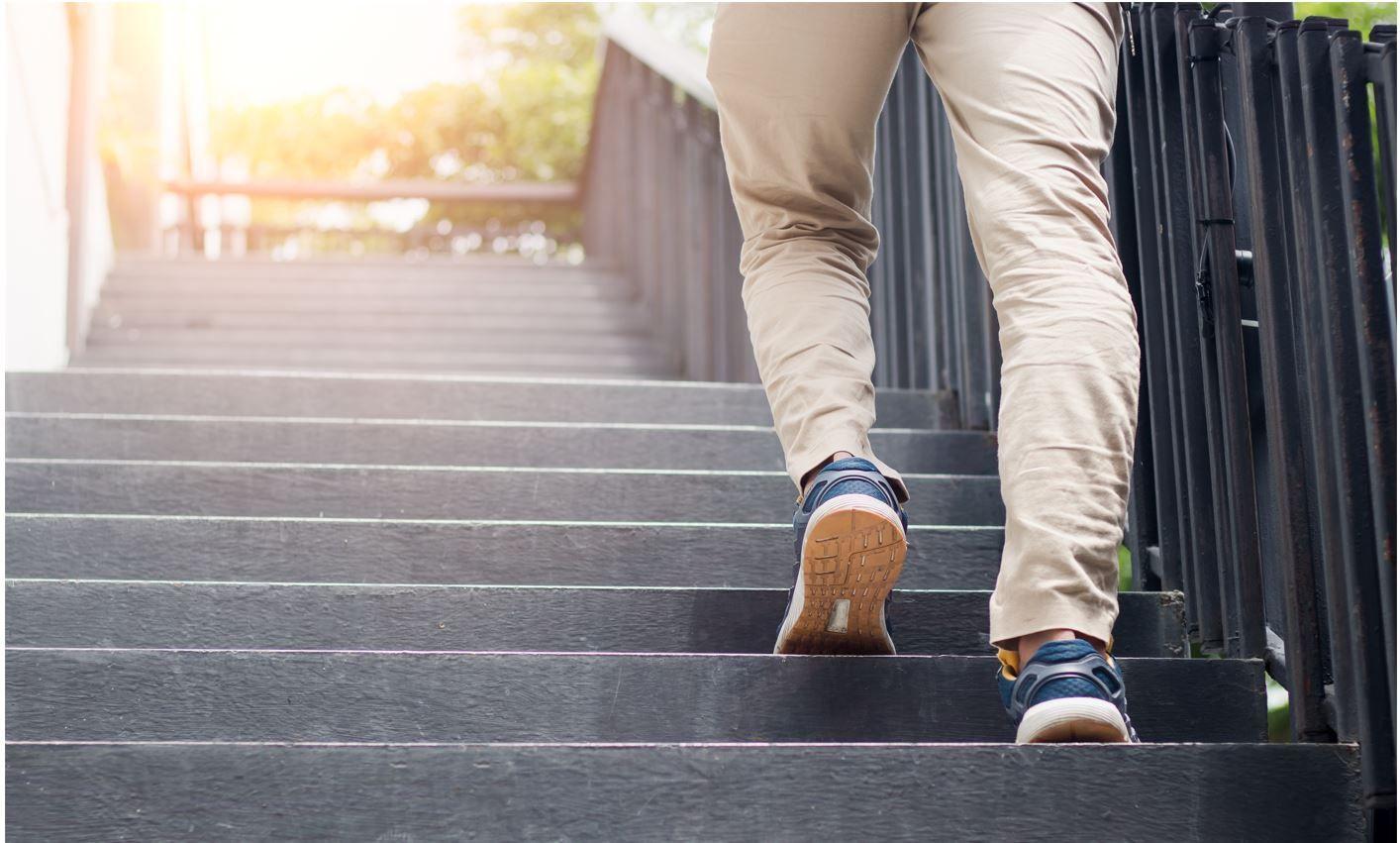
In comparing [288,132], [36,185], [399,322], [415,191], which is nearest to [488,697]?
[36,185]

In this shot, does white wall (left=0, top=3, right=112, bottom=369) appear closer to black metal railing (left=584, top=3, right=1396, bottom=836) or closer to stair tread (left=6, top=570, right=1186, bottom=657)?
stair tread (left=6, top=570, right=1186, bottom=657)

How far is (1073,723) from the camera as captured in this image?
1200mm

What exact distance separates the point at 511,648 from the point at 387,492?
0.55 metres

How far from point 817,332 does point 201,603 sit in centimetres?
80

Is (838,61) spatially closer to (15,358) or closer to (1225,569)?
(1225,569)

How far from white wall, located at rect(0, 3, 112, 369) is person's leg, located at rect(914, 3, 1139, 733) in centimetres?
272

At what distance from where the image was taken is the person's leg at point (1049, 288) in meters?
1.21

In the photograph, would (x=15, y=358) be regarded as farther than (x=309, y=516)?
Yes

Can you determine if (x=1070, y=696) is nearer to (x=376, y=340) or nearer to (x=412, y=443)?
(x=412, y=443)

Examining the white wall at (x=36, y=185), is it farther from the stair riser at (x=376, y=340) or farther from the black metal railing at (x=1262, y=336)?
the black metal railing at (x=1262, y=336)

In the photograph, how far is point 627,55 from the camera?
5.79 m

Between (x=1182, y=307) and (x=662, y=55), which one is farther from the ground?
(x=662, y=55)

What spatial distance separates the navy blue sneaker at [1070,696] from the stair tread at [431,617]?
51cm

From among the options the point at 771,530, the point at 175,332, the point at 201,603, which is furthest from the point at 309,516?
the point at 175,332
